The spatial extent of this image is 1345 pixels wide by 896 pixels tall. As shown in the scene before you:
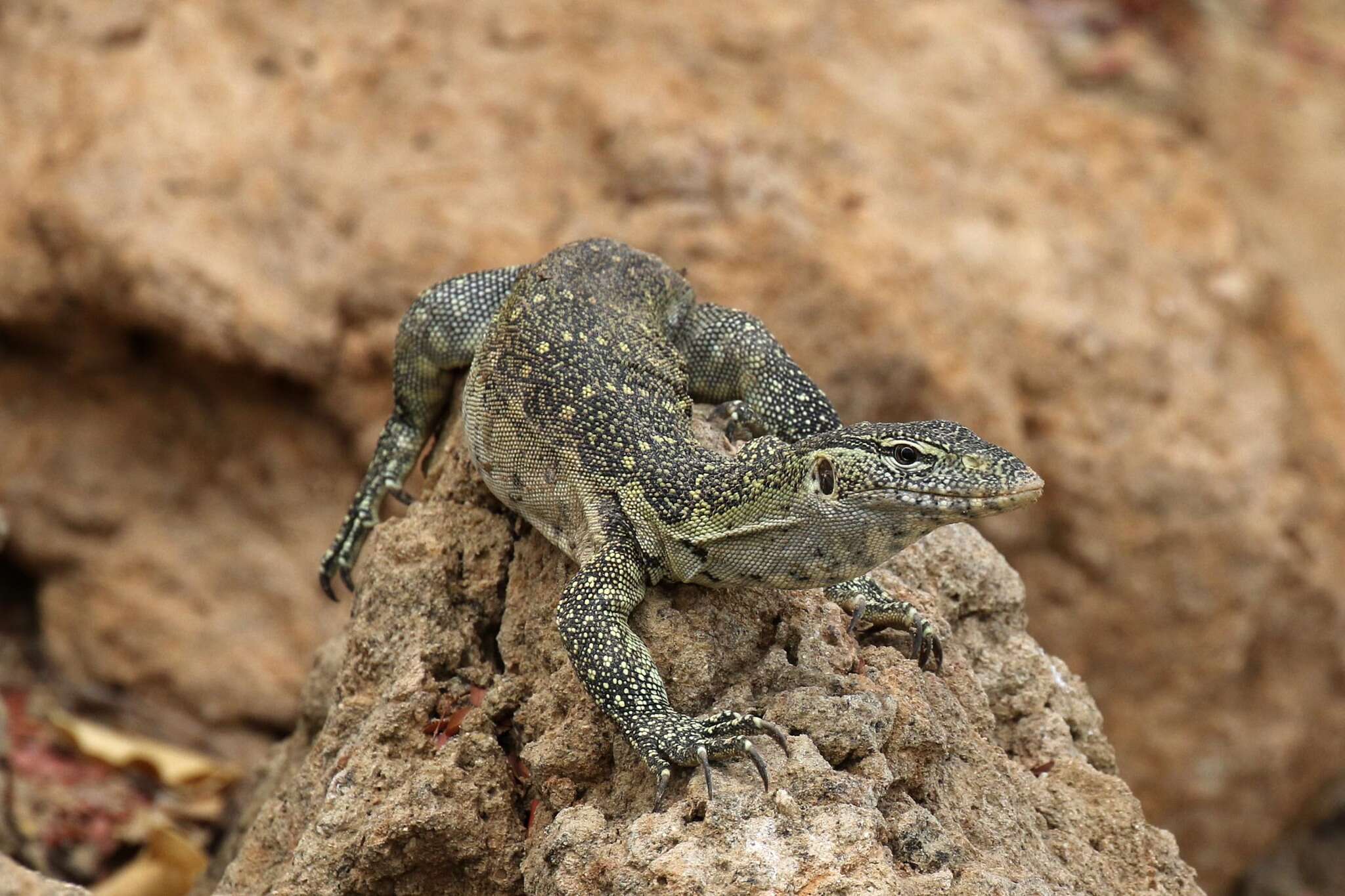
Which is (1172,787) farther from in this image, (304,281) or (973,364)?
(304,281)

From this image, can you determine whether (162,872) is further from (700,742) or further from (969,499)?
(969,499)

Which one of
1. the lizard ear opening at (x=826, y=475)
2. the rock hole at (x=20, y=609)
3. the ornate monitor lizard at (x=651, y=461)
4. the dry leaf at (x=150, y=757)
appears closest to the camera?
the ornate monitor lizard at (x=651, y=461)

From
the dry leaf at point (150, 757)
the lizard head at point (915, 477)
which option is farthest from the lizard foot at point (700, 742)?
the dry leaf at point (150, 757)

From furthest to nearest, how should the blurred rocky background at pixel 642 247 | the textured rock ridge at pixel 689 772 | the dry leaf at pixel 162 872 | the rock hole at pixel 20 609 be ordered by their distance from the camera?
the rock hole at pixel 20 609, the blurred rocky background at pixel 642 247, the dry leaf at pixel 162 872, the textured rock ridge at pixel 689 772

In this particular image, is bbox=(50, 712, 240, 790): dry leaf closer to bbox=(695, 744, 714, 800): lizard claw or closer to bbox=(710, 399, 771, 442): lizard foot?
bbox=(710, 399, 771, 442): lizard foot

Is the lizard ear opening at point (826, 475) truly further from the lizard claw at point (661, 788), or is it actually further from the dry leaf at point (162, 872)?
the dry leaf at point (162, 872)

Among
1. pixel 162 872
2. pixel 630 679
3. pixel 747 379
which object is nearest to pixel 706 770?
pixel 630 679
